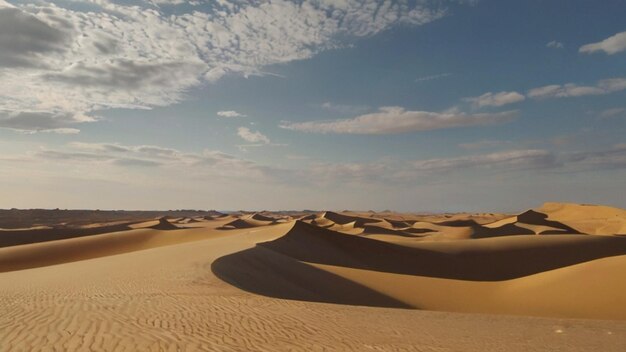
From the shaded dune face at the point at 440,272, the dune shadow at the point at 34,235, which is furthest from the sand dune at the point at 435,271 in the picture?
the dune shadow at the point at 34,235

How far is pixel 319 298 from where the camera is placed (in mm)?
15344

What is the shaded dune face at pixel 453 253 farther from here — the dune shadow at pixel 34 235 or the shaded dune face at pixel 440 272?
the dune shadow at pixel 34 235

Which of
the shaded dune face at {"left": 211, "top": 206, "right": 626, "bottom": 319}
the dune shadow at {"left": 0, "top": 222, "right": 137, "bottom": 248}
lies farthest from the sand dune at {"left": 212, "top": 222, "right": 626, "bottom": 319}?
the dune shadow at {"left": 0, "top": 222, "right": 137, "bottom": 248}

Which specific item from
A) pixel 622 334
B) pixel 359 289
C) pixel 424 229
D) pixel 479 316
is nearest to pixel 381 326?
pixel 479 316

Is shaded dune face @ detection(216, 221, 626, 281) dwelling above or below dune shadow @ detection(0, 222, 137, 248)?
below

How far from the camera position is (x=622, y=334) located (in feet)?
27.6

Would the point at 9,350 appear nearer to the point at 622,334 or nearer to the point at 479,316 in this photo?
the point at 479,316

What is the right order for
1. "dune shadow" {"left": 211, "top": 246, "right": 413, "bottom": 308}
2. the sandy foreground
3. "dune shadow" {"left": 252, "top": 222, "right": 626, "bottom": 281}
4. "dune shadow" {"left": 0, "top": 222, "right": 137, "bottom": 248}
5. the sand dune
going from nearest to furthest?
the sandy foreground → "dune shadow" {"left": 211, "top": 246, "right": 413, "bottom": 308} → the sand dune → "dune shadow" {"left": 252, "top": 222, "right": 626, "bottom": 281} → "dune shadow" {"left": 0, "top": 222, "right": 137, "bottom": 248}

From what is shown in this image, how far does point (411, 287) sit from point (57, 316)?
1418 cm

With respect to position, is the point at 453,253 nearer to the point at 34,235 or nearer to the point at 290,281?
the point at 290,281

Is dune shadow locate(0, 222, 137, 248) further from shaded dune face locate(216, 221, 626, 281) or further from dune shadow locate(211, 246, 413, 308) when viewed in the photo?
dune shadow locate(211, 246, 413, 308)

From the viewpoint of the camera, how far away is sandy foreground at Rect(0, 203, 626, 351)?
7.25 meters

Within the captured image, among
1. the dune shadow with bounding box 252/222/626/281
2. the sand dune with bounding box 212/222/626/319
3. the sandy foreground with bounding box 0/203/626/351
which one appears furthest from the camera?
the dune shadow with bounding box 252/222/626/281

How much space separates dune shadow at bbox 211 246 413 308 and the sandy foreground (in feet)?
0.30
